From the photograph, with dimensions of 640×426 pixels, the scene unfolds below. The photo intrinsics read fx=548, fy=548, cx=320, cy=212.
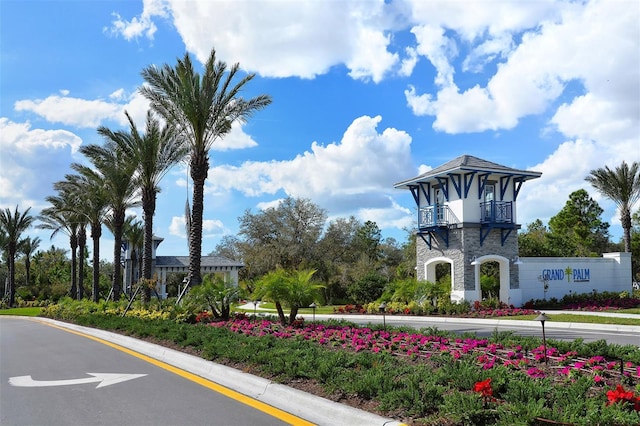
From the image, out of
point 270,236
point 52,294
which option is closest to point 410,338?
point 270,236

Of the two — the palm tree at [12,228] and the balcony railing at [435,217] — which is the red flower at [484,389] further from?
the palm tree at [12,228]

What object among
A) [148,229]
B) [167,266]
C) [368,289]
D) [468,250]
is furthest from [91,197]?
[468,250]

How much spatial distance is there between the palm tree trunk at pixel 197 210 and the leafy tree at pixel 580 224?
35302 mm

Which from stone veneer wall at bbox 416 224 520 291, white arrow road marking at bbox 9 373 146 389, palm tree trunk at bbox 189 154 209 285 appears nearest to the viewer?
white arrow road marking at bbox 9 373 146 389

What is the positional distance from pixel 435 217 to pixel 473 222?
2.01 metres

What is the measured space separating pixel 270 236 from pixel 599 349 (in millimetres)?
43248

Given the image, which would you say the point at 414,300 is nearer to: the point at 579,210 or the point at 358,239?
the point at 358,239

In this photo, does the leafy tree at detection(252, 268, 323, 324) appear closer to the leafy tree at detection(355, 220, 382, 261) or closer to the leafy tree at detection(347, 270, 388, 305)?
the leafy tree at detection(347, 270, 388, 305)

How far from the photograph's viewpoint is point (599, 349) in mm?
8281

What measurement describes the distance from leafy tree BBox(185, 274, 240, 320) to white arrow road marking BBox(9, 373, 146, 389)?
711 cm

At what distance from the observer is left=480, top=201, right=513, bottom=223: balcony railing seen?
27562mm

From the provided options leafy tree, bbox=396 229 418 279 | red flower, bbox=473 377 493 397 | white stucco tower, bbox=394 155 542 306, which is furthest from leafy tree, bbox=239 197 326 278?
red flower, bbox=473 377 493 397

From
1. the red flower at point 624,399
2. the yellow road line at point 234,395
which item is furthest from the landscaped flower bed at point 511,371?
the yellow road line at point 234,395

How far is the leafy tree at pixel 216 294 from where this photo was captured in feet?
54.9
